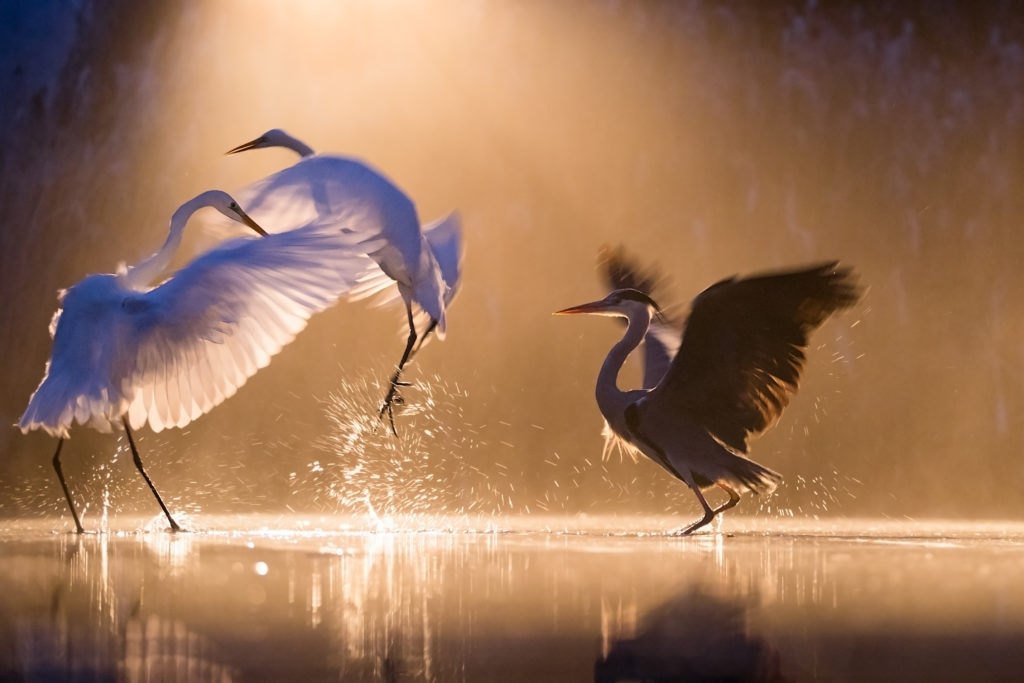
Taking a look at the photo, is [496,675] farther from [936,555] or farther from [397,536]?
[397,536]

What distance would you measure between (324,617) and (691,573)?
3.31 ft

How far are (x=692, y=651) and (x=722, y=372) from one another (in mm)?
1778

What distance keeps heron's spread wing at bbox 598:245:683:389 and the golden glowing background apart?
7.38 ft

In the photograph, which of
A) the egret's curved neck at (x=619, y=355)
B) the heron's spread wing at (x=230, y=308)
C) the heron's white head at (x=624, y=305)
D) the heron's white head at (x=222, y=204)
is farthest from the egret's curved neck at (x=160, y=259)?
the egret's curved neck at (x=619, y=355)

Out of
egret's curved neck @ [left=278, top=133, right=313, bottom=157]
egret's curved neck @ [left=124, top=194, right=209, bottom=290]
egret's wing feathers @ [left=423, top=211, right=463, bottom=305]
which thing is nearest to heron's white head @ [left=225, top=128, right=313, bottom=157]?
egret's curved neck @ [left=278, top=133, right=313, bottom=157]

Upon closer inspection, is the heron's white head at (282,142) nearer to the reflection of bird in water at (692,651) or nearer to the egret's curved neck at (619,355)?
the egret's curved neck at (619,355)

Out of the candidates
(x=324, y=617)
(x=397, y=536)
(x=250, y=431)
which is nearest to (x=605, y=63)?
(x=250, y=431)

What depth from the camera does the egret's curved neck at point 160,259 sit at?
3.39m

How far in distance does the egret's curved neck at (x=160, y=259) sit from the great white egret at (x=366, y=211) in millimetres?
141

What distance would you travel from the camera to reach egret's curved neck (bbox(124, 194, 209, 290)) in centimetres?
339

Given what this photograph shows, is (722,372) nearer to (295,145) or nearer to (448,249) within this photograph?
(448,249)

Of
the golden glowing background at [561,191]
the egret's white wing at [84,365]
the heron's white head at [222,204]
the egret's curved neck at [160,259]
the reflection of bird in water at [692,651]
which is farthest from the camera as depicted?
the golden glowing background at [561,191]

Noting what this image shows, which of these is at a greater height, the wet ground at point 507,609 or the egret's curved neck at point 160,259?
the egret's curved neck at point 160,259

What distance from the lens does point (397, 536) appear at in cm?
408
